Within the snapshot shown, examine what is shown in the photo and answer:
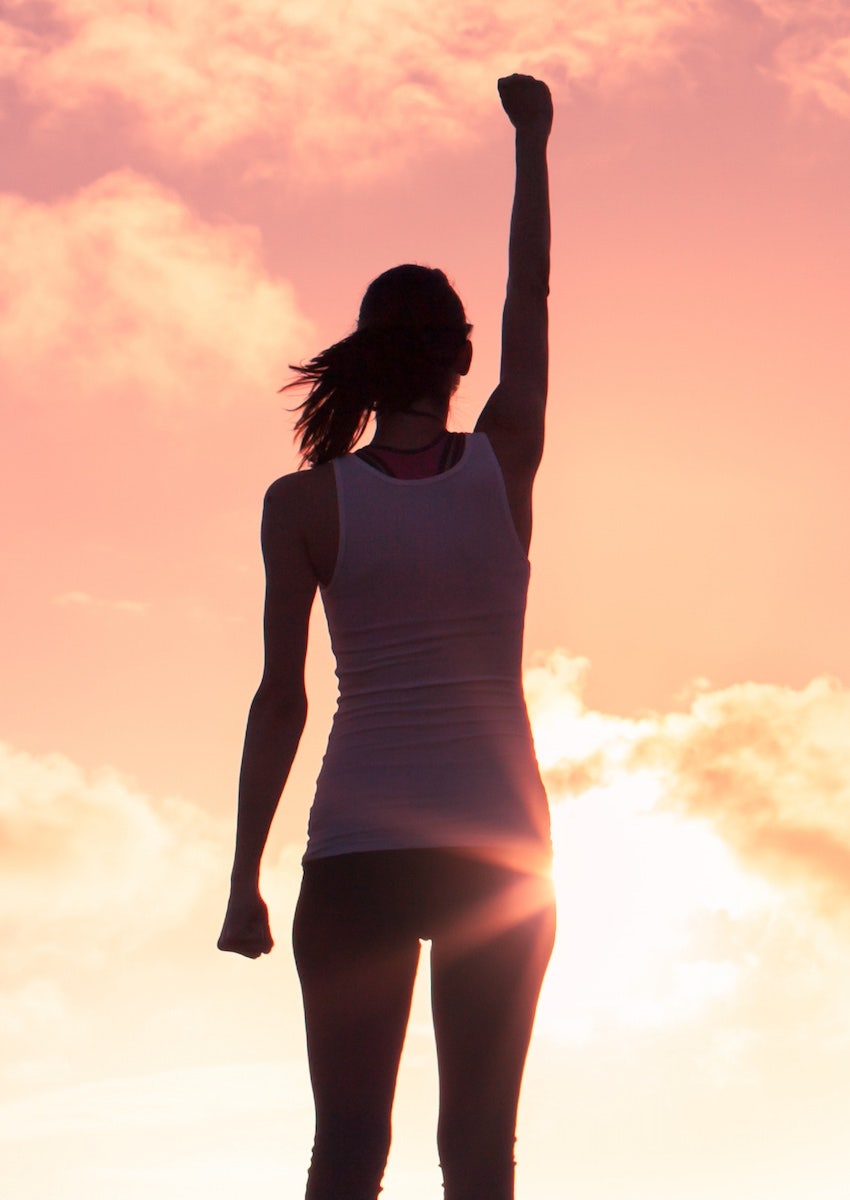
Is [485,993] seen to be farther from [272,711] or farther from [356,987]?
[272,711]

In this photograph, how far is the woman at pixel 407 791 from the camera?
368 cm

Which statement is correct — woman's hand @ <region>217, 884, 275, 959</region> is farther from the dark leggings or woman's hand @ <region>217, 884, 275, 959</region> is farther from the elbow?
the elbow

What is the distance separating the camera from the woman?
12.1 feet

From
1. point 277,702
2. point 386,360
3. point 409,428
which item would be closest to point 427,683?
point 277,702

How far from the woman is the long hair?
0.02 meters

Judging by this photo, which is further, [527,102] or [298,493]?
[527,102]

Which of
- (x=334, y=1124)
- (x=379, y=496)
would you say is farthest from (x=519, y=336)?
(x=334, y=1124)

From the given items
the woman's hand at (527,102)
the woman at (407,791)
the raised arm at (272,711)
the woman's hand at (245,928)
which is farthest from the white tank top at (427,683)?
the woman's hand at (527,102)

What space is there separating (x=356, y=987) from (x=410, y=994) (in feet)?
0.44

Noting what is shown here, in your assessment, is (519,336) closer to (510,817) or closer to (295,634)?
(295,634)

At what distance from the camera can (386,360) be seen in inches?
158

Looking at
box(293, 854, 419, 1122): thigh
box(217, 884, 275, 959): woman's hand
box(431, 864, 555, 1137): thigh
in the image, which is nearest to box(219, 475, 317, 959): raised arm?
box(217, 884, 275, 959): woman's hand

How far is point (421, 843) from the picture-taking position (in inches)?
145

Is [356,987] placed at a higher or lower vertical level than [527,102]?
lower
